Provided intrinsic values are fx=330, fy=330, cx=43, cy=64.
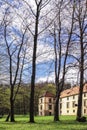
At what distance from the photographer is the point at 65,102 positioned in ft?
379

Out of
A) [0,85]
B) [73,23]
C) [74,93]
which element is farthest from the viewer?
[74,93]

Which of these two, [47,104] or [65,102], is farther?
[47,104]

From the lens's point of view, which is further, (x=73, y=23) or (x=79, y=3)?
(x=73, y=23)

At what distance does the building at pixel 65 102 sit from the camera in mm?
101000

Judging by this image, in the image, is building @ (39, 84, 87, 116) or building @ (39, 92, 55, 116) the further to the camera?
building @ (39, 92, 55, 116)

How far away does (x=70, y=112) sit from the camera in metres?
108

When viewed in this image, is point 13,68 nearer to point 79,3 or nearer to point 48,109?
point 79,3

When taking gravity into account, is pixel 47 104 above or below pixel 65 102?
below

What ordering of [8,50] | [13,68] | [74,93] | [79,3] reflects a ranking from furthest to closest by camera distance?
1. [74,93]
2. [13,68]
3. [8,50]
4. [79,3]

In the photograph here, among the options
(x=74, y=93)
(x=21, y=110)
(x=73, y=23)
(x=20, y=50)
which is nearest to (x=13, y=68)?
(x=20, y=50)

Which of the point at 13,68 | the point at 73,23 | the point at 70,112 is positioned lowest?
the point at 70,112

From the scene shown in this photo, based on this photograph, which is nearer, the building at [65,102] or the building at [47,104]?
the building at [65,102]

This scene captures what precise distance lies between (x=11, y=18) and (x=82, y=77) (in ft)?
35.9

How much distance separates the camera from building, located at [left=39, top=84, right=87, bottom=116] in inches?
3976
